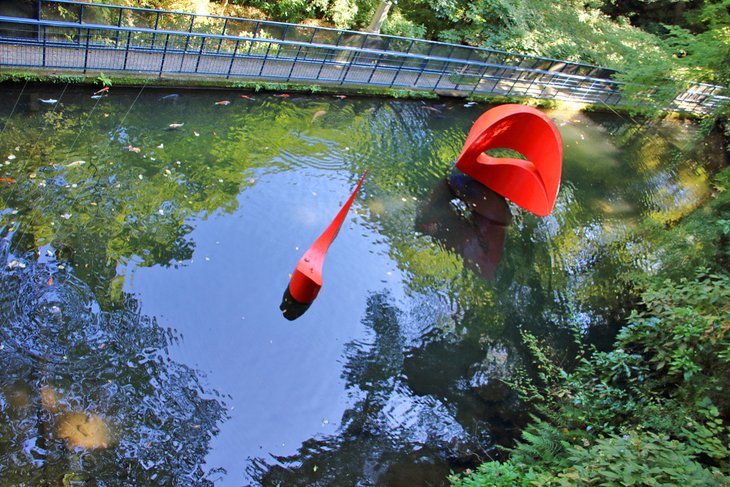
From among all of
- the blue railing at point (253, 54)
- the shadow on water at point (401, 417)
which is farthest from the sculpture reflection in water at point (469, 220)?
the blue railing at point (253, 54)

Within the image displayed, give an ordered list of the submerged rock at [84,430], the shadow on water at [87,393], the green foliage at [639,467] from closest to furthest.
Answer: the green foliage at [639,467] < the shadow on water at [87,393] < the submerged rock at [84,430]

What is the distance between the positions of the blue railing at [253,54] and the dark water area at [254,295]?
2.44ft

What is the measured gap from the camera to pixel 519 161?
1230 centimetres

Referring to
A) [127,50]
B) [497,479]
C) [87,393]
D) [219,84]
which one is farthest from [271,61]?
[497,479]

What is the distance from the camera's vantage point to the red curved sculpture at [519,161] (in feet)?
37.5

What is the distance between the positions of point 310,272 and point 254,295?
1.05 m

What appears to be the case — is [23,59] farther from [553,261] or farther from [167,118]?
[553,261]

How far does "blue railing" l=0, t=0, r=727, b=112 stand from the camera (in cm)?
1050

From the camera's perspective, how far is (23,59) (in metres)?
10.2

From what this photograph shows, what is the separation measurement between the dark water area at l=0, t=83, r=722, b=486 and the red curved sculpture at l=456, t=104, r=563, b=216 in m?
0.65

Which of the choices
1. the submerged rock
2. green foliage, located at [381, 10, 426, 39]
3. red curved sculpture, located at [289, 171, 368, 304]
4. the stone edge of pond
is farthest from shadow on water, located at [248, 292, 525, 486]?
green foliage, located at [381, 10, 426, 39]

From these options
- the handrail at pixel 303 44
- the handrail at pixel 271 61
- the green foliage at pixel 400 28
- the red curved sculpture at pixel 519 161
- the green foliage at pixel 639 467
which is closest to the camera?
the green foliage at pixel 639 467

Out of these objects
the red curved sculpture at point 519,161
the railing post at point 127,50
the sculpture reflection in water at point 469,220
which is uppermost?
A: the red curved sculpture at point 519,161

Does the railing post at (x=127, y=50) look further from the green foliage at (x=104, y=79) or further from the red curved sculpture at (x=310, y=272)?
the red curved sculpture at (x=310, y=272)
